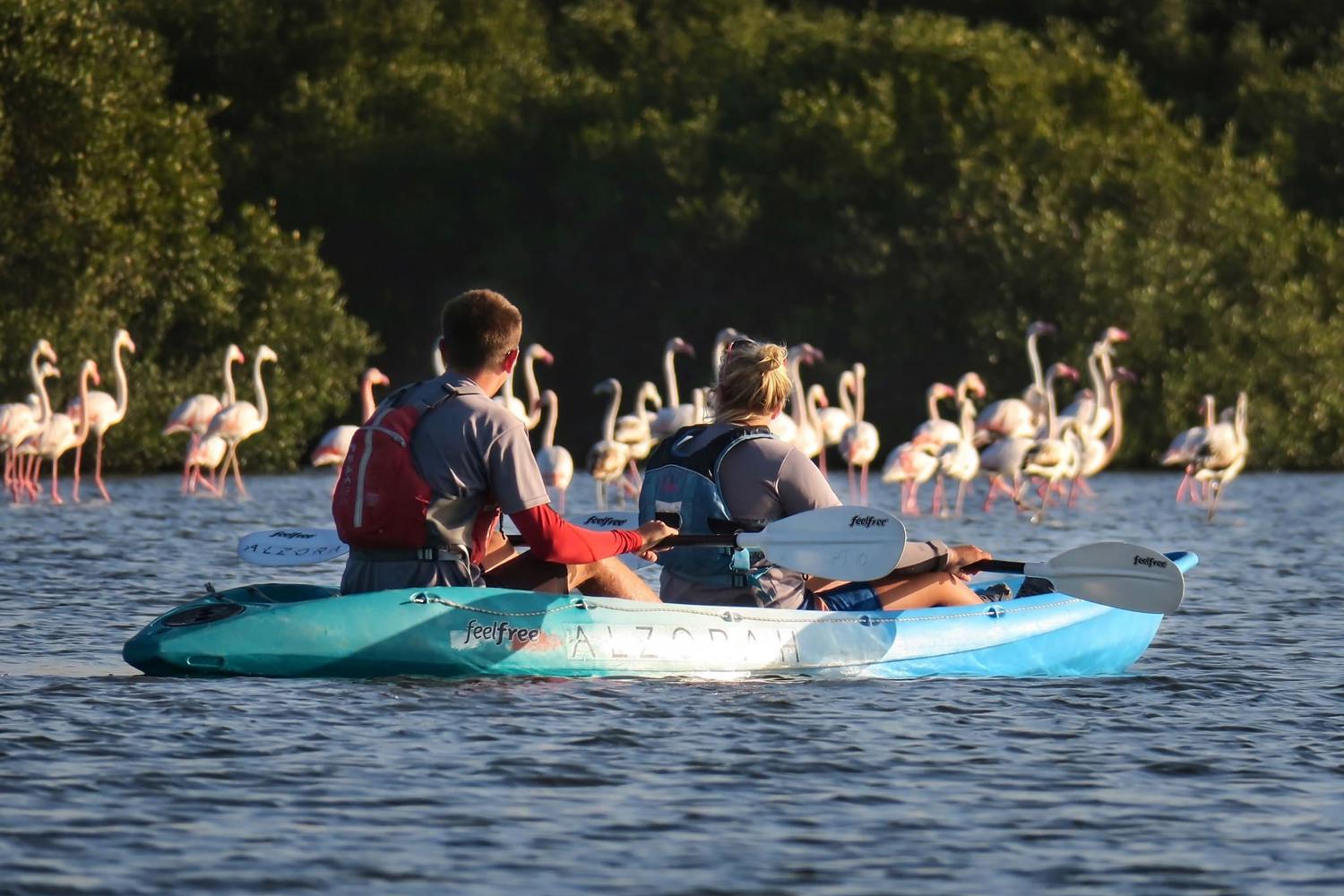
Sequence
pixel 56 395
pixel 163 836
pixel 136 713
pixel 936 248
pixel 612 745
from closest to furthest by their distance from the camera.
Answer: pixel 163 836
pixel 612 745
pixel 136 713
pixel 56 395
pixel 936 248

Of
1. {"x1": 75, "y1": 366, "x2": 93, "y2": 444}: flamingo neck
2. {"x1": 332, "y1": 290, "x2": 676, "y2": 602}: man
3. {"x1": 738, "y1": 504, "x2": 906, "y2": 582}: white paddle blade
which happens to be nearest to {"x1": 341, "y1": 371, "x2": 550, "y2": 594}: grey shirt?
{"x1": 332, "y1": 290, "x2": 676, "y2": 602}: man

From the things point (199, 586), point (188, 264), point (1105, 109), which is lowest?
point (199, 586)

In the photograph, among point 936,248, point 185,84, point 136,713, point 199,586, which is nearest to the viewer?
point 136,713

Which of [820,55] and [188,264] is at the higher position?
[820,55]

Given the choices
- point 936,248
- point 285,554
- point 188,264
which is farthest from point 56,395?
point 285,554

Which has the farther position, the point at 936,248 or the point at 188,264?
the point at 936,248

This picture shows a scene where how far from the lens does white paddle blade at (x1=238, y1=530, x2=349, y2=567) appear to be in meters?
10.0

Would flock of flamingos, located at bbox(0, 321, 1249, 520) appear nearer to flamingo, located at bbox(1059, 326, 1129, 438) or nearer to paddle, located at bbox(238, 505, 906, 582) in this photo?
flamingo, located at bbox(1059, 326, 1129, 438)

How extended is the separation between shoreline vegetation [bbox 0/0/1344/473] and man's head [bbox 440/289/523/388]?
78.0 feet

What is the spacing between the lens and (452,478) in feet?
28.6

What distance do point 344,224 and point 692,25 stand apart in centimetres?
741

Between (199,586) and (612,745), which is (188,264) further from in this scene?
(612,745)

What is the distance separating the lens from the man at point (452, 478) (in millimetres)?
8688

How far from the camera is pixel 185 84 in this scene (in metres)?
42.1
